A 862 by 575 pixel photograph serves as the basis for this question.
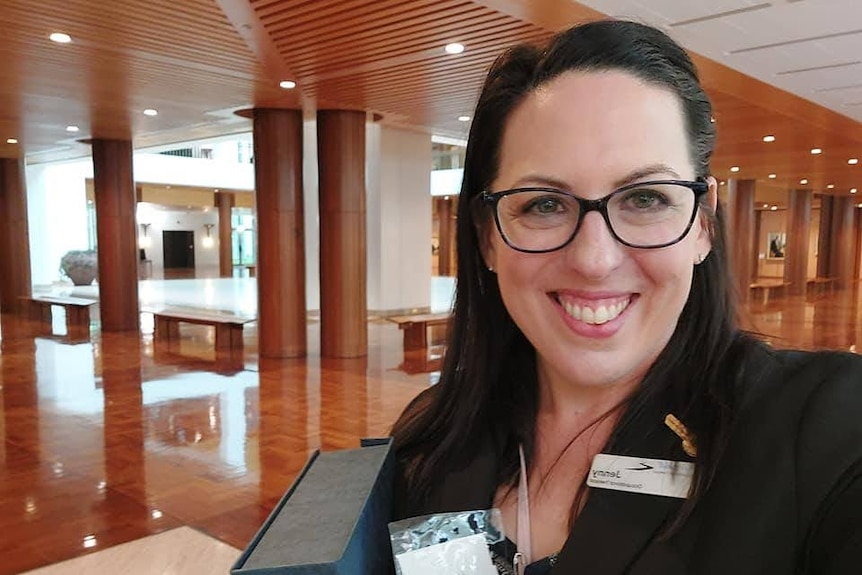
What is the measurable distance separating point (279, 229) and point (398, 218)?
4825 millimetres

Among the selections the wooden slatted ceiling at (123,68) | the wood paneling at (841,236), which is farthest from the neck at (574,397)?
the wood paneling at (841,236)

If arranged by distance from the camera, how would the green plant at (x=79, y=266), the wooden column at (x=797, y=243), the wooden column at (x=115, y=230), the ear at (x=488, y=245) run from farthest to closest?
the wooden column at (x=797, y=243)
the green plant at (x=79, y=266)
the wooden column at (x=115, y=230)
the ear at (x=488, y=245)

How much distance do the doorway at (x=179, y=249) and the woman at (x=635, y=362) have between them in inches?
1533

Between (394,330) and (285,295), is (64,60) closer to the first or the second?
(285,295)

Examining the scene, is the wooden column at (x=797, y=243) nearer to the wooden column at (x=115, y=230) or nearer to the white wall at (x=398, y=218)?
the white wall at (x=398, y=218)

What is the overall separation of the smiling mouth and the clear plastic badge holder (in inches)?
13.1

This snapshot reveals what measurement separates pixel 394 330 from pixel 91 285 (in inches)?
592

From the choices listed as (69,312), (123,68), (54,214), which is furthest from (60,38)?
(54,214)

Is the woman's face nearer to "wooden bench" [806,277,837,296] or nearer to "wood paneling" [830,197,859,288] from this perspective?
"wooden bench" [806,277,837,296]

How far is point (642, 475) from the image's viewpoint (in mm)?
885

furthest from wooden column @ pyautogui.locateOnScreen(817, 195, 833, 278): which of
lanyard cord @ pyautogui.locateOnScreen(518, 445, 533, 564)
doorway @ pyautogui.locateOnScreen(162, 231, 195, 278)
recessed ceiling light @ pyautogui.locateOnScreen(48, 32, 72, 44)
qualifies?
lanyard cord @ pyautogui.locateOnScreen(518, 445, 533, 564)

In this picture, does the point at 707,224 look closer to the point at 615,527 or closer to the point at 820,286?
the point at 615,527

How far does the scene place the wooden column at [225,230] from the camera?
103ft

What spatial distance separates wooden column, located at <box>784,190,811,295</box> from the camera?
22938 mm
